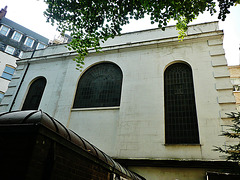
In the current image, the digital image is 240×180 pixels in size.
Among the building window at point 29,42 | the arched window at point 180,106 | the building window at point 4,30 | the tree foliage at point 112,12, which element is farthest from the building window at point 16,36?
the arched window at point 180,106

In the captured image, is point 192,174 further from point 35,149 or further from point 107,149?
point 35,149

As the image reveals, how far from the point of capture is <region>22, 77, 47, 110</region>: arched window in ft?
44.1

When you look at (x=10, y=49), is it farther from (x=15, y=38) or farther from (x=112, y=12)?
Answer: (x=112, y=12)

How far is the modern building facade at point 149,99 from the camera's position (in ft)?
28.1

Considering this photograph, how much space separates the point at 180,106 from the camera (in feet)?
32.6

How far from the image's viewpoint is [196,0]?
7391 mm

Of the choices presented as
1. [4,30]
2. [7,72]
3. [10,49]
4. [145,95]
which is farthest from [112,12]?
[4,30]

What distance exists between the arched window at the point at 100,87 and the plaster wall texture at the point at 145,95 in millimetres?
400

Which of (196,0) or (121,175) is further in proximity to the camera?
(196,0)

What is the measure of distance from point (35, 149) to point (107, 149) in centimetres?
718

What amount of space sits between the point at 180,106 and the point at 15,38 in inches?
1198

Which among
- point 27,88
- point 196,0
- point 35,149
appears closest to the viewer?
point 35,149

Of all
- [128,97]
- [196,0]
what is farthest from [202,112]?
[196,0]

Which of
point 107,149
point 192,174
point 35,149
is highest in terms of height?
point 107,149
